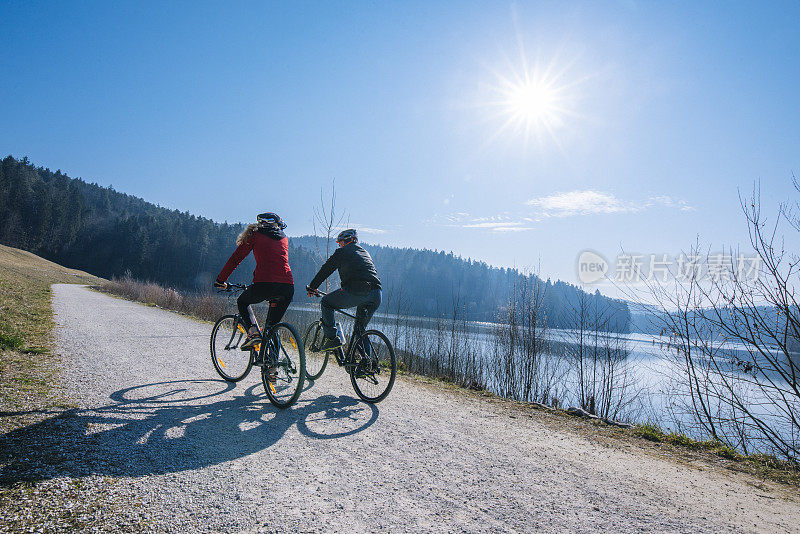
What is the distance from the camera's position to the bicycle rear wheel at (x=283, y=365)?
13.4 ft

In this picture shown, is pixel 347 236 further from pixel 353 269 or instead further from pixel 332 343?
pixel 332 343

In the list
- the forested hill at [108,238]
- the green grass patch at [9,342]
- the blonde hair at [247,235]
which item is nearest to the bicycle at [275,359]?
the blonde hair at [247,235]

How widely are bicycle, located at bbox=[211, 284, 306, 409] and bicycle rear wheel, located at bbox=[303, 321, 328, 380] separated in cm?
88

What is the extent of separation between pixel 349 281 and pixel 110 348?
16.2ft

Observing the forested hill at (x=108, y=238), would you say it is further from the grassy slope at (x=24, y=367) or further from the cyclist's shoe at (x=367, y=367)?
the cyclist's shoe at (x=367, y=367)

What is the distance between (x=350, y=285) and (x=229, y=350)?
1.94m

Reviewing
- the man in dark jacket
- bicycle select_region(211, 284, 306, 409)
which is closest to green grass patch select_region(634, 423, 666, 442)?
the man in dark jacket

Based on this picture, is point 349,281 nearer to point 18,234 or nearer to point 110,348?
point 110,348

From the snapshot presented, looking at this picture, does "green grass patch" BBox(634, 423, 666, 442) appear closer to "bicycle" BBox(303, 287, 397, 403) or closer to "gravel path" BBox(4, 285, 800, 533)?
"gravel path" BBox(4, 285, 800, 533)

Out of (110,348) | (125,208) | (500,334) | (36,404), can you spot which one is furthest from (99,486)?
(125,208)

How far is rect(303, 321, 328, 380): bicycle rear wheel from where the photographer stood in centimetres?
537

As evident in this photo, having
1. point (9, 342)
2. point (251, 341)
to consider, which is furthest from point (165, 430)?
point (9, 342)

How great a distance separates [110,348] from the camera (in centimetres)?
659

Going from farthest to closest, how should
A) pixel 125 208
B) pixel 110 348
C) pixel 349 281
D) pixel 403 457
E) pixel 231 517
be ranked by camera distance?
1. pixel 125 208
2. pixel 110 348
3. pixel 349 281
4. pixel 403 457
5. pixel 231 517
